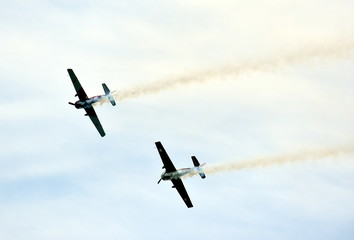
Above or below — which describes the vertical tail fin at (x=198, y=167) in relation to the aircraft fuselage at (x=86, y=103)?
below

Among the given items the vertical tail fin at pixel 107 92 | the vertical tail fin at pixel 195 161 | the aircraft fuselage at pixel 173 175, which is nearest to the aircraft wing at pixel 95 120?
the vertical tail fin at pixel 107 92

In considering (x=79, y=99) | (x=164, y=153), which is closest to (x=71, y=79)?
(x=79, y=99)

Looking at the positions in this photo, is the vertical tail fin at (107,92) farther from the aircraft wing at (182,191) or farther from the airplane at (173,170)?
the aircraft wing at (182,191)

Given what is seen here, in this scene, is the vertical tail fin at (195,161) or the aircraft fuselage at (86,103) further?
the aircraft fuselage at (86,103)

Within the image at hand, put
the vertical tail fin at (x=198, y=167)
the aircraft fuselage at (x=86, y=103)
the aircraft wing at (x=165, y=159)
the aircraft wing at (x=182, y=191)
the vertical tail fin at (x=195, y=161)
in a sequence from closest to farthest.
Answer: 1. the vertical tail fin at (x=198, y=167)
2. the vertical tail fin at (x=195, y=161)
3. the aircraft wing at (x=165, y=159)
4. the aircraft fuselage at (x=86, y=103)
5. the aircraft wing at (x=182, y=191)

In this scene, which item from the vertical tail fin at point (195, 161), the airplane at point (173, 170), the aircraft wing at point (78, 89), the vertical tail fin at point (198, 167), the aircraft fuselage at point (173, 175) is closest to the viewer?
the vertical tail fin at point (198, 167)

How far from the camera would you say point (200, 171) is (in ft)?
285

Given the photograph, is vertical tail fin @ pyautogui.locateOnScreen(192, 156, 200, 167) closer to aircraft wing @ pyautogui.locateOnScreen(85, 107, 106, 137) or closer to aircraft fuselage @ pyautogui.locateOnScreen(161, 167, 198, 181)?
aircraft fuselage @ pyautogui.locateOnScreen(161, 167, 198, 181)

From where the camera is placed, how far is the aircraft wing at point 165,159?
89938 millimetres

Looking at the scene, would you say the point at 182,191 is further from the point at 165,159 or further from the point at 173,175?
the point at 165,159

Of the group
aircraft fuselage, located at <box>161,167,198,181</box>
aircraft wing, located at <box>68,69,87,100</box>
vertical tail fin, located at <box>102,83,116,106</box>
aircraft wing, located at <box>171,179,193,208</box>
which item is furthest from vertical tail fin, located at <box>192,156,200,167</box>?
aircraft wing, located at <box>68,69,87,100</box>

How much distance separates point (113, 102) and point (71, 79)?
7.50 meters

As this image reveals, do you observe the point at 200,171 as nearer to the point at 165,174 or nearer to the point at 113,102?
the point at 165,174

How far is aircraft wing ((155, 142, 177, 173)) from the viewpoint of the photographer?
8994 centimetres
